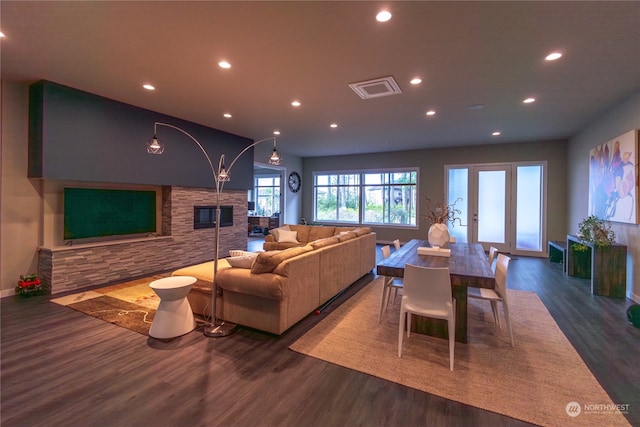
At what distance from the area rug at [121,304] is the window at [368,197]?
6344 mm

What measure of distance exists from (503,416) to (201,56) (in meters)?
4.09

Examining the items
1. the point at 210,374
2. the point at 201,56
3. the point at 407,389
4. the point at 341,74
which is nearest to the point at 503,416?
the point at 407,389

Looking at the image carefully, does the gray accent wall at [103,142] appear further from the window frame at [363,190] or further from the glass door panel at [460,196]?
the glass door panel at [460,196]

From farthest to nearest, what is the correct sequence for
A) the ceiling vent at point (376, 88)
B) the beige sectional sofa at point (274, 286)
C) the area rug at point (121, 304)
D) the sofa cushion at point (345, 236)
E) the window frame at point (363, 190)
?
the window frame at point (363, 190) < the sofa cushion at point (345, 236) < the ceiling vent at point (376, 88) < the area rug at point (121, 304) < the beige sectional sofa at point (274, 286)

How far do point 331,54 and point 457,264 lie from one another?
2531 millimetres

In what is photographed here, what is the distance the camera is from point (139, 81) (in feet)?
12.3

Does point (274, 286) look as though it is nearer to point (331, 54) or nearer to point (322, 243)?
point (322, 243)

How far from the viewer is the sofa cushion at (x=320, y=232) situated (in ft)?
20.8

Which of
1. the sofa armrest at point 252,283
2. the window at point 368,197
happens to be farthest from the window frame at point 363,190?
the sofa armrest at point 252,283

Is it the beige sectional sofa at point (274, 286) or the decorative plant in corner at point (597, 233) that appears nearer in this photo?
the beige sectional sofa at point (274, 286)

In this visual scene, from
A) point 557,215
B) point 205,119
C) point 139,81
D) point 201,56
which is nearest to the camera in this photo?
point 201,56

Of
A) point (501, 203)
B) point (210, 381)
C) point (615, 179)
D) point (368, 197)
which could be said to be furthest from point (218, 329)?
point (501, 203)

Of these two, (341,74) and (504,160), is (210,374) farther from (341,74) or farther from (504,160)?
(504,160)
